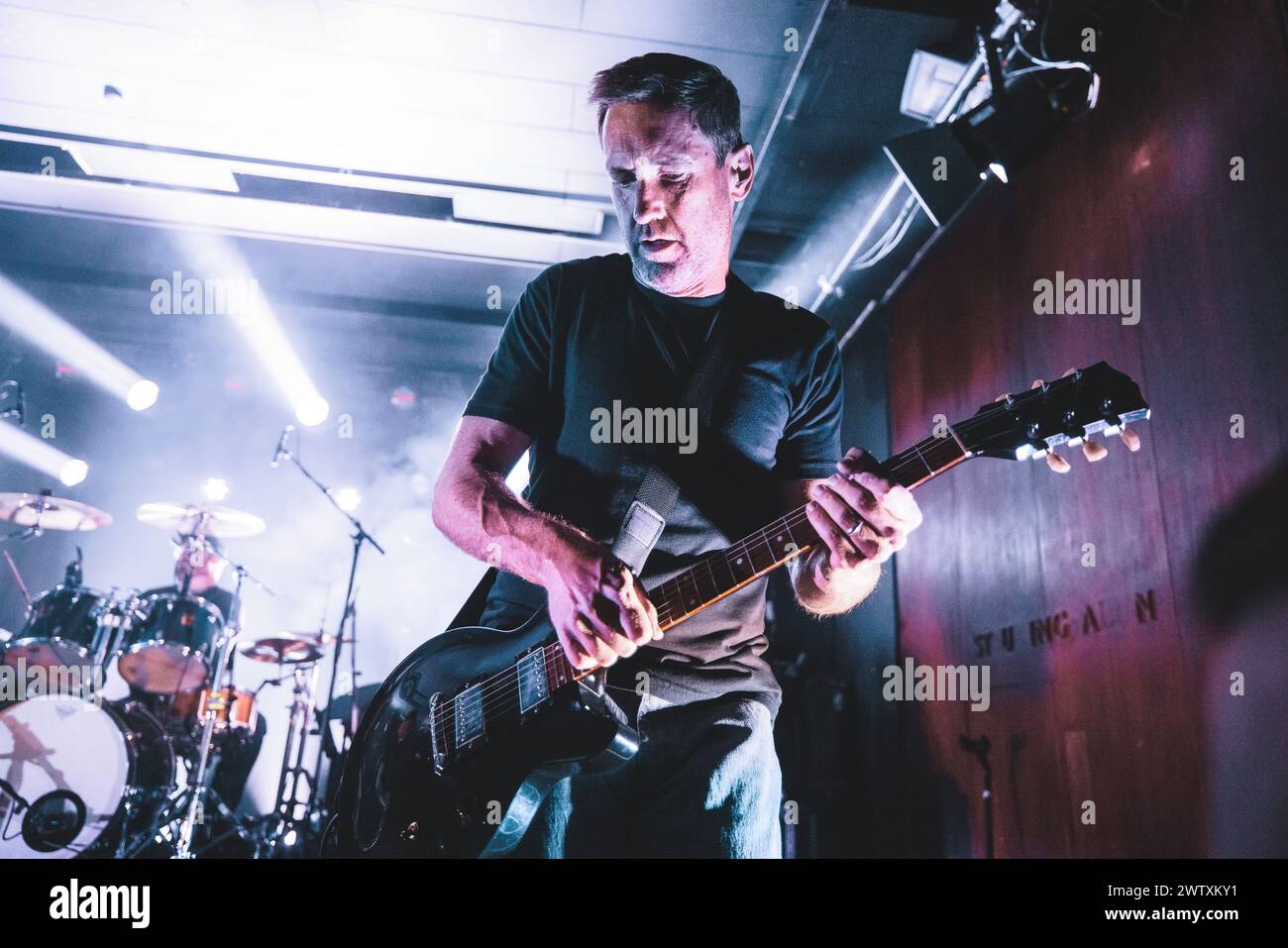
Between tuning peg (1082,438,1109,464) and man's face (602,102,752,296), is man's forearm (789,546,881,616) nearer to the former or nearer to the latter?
tuning peg (1082,438,1109,464)

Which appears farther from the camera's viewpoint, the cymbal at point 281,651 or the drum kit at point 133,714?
the cymbal at point 281,651

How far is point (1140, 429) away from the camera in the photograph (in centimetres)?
322

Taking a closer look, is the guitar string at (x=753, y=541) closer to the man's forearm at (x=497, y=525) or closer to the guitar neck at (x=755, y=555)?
the guitar neck at (x=755, y=555)

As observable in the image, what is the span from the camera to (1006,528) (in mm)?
4301

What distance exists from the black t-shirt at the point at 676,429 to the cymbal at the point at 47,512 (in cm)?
561

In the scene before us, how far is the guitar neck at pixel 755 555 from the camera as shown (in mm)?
1748

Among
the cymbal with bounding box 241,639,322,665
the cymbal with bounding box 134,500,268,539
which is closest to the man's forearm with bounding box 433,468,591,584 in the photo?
the cymbal with bounding box 241,639,322,665

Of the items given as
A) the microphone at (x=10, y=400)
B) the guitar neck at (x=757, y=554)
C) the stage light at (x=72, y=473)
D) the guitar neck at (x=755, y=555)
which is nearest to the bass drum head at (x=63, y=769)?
the microphone at (x=10, y=400)

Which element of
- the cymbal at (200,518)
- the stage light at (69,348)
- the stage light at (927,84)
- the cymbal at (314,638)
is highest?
the stage light at (69,348)

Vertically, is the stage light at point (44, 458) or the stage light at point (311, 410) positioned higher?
the stage light at point (311, 410)

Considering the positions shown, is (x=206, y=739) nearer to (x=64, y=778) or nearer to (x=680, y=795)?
(x=64, y=778)

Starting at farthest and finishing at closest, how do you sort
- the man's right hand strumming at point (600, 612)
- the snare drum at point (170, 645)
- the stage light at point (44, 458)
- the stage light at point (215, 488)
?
the stage light at point (215, 488) < the stage light at point (44, 458) < the snare drum at point (170, 645) < the man's right hand strumming at point (600, 612)

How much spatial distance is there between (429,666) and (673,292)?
3.89 ft
